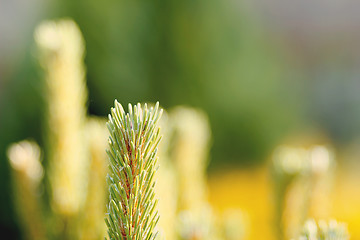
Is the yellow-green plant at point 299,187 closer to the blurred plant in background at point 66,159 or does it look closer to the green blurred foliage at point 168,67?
the blurred plant in background at point 66,159

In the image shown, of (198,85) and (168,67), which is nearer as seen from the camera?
(168,67)

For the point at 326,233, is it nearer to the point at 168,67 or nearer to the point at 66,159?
the point at 66,159

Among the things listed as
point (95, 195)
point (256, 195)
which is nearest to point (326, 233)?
point (95, 195)

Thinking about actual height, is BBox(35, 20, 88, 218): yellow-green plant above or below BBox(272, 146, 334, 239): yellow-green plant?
above

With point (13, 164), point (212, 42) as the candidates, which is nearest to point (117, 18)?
point (212, 42)

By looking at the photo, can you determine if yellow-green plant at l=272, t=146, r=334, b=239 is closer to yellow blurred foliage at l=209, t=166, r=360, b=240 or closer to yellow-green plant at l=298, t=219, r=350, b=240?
yellow-green plant at l=298, t=219, r=350, b=240

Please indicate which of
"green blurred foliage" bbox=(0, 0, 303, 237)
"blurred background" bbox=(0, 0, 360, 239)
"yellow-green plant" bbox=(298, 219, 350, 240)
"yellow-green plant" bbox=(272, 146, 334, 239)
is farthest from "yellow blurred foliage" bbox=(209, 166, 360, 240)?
"yellow-green plant" bbox=(298, 219, 350, 240)
